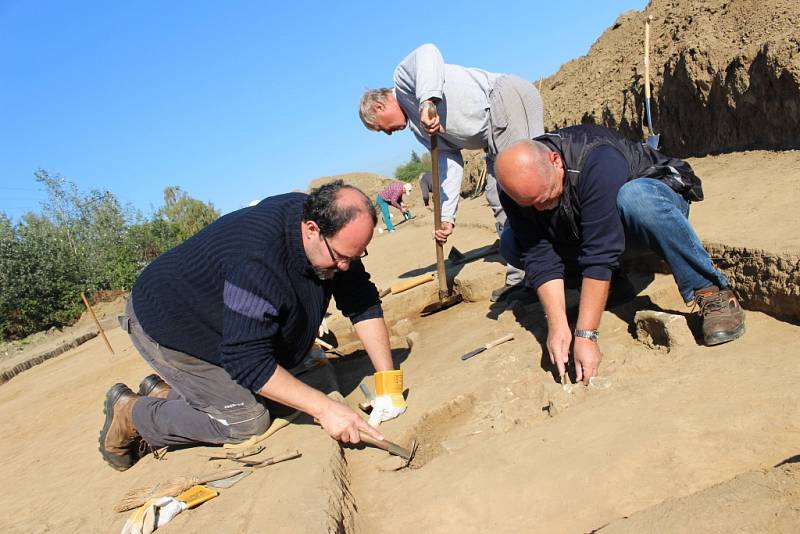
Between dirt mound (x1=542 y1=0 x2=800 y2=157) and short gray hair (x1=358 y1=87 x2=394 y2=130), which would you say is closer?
short gray hair (x1=358 y1=87 x2=394 y2=130)

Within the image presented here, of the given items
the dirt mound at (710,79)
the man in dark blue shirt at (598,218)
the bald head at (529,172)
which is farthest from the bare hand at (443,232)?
the dirt mound at (710,79)

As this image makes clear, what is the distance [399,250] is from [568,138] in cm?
586

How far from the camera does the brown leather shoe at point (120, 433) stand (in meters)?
3.09

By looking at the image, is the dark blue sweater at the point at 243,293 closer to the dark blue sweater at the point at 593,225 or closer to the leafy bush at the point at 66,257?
the dark blue sweater at the point at 593,225

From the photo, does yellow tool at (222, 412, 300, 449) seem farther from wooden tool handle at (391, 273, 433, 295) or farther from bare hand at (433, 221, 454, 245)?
wooden tool handle at (391, 273, 433, 295)

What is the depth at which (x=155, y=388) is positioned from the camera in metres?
3.49

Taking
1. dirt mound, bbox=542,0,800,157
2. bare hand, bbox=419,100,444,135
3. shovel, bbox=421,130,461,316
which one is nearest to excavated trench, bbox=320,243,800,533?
shovel, bbox=421,130,461,316

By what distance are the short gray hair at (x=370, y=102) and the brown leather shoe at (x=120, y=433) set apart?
231cm

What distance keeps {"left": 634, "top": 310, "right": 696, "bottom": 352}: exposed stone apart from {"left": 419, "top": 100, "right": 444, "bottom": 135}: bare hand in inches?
76.5

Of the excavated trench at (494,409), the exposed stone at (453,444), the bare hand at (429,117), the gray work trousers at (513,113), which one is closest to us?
the excavated trench at (494,409)

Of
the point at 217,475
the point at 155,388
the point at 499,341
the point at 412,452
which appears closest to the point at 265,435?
the point at 217,475

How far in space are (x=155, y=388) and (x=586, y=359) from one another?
2.43m

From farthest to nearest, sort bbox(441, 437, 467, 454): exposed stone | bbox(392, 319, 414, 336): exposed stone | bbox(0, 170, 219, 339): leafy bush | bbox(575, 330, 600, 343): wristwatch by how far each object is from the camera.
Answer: bbox(0, 170, 219, 339): leafy bush, bbox(392, 319, 414, 336): exposed stone, bbox(575, 330, 600, 343): wristwatch, bbox(441, 437, 467, 454): exposed stone

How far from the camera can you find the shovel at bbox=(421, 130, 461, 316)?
4398mm
